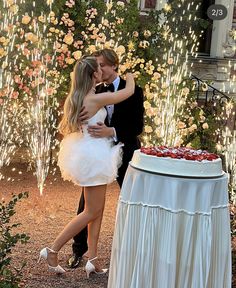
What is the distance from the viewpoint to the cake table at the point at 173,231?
12.4 feet

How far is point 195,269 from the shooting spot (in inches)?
150

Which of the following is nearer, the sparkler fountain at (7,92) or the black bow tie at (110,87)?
the black bow tie at (110,87)

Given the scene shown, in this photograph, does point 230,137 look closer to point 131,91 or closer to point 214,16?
point 214,16

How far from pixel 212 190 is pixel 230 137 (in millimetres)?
5453

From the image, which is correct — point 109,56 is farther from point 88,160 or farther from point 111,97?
point 88,160


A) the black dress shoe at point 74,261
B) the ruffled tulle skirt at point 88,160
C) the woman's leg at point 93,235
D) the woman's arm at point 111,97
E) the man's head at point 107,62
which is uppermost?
the man's head at point 107,62

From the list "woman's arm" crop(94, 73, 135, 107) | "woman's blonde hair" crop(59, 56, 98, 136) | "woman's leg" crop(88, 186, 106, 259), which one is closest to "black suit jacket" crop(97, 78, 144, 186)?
"woman's arm" crop(94, 73, 135, 107)

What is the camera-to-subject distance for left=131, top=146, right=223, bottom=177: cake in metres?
3.80

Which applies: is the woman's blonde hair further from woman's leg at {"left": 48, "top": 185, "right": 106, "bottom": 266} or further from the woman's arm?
woman's leg at {"left": 48, "top": 185, "right": 106, "bottom": 266}

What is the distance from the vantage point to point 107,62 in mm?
4926

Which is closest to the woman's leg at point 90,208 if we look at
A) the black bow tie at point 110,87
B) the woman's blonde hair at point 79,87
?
the woman's blonde hair at point 79,87

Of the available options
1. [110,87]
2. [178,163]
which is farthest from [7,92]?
[178,163]

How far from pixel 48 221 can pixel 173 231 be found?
122 inches

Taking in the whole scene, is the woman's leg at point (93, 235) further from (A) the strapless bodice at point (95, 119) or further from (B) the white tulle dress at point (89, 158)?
(A) the strapless bodice at point (95, 119)
